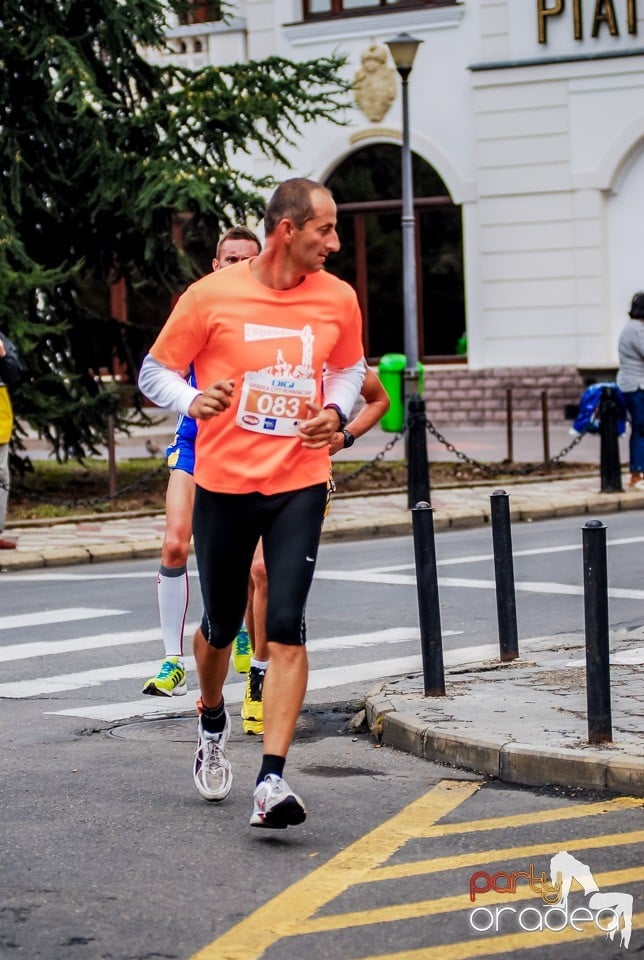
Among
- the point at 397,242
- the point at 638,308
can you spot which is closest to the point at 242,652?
the point at 638,308

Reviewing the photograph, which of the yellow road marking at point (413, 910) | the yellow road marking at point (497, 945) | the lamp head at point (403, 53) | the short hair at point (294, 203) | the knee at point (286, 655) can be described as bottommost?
the yellow road marking at point (413, 910)

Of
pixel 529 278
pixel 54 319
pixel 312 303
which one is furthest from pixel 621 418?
pixel 312 303

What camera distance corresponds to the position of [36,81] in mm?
18172

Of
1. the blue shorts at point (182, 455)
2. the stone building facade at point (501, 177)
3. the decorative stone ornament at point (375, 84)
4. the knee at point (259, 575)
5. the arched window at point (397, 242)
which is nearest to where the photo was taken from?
the knee at point (259, 575)

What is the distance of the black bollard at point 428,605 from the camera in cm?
756

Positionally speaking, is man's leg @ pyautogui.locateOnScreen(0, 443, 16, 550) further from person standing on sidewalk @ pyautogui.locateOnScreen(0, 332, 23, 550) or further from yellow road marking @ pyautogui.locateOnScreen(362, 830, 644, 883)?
yellow road marking @ pyautogui.locateOnScreen(362, 830, 644, 883)

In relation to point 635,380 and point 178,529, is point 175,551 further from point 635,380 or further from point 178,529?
point 635,380

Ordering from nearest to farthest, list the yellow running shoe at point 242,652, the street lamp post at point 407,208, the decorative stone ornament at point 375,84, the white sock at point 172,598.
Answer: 1. the white sock at point 172,598
2. the yellow running shoe at point 242,652
3. the street lamp post at point 407,208
4. the decorative stone ornament at point 375,84

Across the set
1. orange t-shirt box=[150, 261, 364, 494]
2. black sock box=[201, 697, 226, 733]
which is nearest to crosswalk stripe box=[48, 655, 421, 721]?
black sock box=[201, 697, 226, 733]

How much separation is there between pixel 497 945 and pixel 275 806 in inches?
47.2

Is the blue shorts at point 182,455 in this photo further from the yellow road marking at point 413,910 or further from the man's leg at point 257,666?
the yellow road marking at point 413,910

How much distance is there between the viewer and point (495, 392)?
2831 centimetres

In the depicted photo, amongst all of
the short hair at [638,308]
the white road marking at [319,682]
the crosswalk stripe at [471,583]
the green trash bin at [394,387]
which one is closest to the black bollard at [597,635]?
the white road marking at [319,682]

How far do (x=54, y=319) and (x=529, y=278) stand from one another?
36.5 feet
